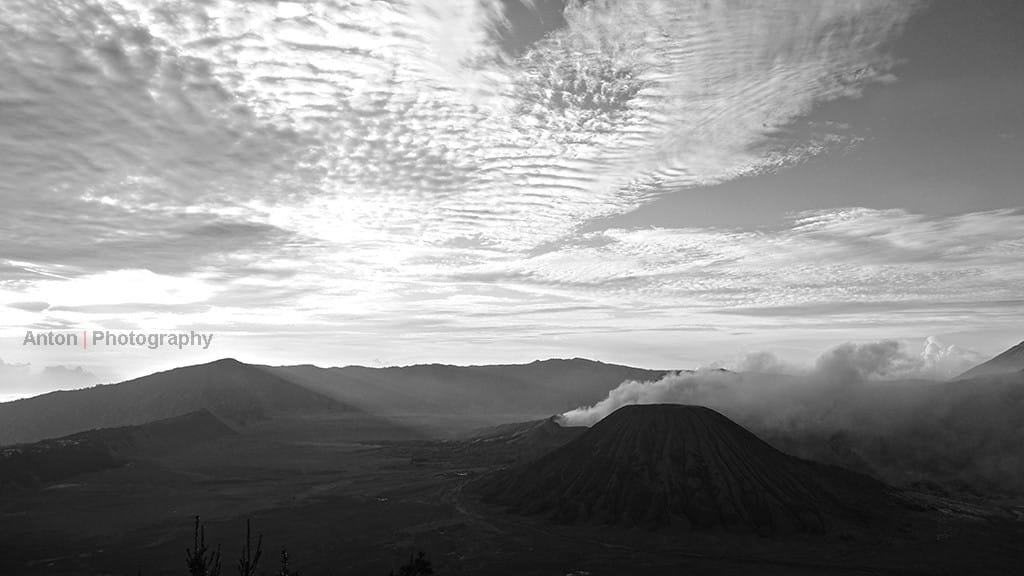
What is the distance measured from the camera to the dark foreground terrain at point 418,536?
77250 millimetres

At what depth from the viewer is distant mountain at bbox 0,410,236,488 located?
13450 cm

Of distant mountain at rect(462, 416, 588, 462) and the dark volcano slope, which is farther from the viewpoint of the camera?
distant mountain at rect(462, 416, 588, 462)

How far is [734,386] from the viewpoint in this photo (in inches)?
7539

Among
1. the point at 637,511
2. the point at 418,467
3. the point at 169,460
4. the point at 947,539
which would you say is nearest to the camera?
the point at 947,539

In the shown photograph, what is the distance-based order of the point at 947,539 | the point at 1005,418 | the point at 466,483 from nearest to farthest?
the point at 947,539
the point at 466,483
the point at 1005,418

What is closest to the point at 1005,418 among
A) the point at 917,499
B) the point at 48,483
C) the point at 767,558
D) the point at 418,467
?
the point at 917,499

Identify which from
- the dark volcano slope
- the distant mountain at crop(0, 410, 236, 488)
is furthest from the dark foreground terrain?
the distant mountain at crop(0, 410, 236, 488)

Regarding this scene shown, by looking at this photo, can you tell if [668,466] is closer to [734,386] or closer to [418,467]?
[418,467]

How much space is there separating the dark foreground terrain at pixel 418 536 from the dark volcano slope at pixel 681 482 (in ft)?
9.88

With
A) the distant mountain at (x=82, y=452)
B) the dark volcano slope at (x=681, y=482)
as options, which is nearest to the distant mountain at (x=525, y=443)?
the dark volcano slope at (x=681, y=482)

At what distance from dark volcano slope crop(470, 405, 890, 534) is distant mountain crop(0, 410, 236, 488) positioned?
95317 millimetres

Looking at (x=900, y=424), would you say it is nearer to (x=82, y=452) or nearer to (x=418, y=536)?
(x=418, y=536)

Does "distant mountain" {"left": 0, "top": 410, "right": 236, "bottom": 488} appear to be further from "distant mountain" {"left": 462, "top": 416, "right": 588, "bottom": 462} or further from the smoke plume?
the smoke plume

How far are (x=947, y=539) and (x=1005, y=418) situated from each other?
77.7m
